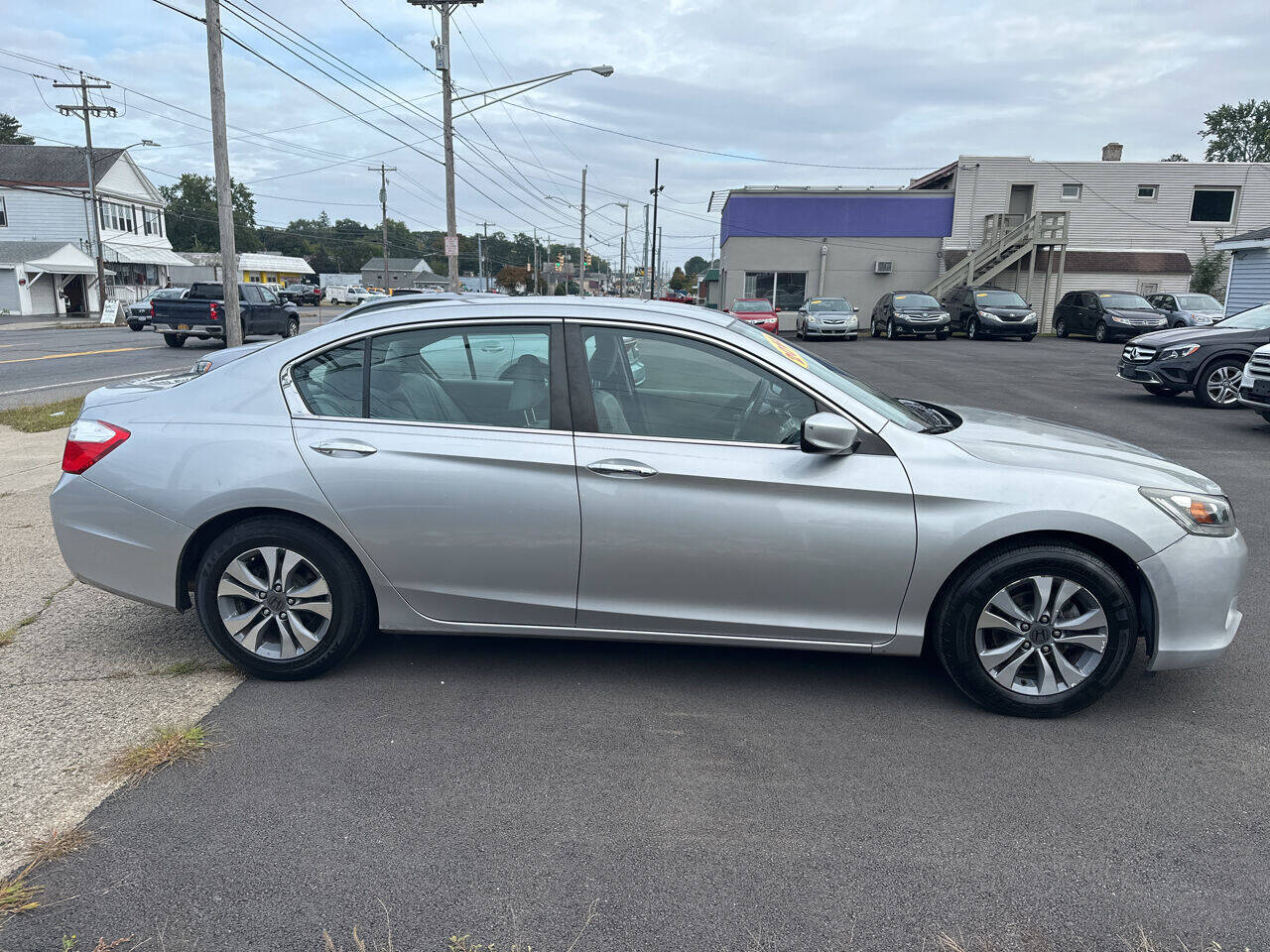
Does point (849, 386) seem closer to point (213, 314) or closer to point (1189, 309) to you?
point (213, 314)

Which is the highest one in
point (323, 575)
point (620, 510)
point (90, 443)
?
point (90, 443)

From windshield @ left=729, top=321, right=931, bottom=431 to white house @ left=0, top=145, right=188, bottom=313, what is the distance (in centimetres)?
5266

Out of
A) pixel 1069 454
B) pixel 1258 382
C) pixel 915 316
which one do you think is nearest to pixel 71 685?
pixel 1069 454

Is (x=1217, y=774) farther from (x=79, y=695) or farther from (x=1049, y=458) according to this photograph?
(x=79, y=695)

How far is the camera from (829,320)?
96.8ft

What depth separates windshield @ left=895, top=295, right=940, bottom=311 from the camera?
29.2m

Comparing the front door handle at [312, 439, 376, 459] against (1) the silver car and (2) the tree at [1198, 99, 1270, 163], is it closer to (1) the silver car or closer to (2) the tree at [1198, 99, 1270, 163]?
(1) the silver car

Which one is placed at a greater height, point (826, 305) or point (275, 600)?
point (826, 305)

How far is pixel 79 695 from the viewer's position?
371cm

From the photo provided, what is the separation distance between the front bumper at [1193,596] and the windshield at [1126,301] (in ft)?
92.3

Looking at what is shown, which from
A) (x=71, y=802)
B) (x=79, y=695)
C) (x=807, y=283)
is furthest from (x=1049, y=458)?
(x=807, y=283)

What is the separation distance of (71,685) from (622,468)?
2506mm

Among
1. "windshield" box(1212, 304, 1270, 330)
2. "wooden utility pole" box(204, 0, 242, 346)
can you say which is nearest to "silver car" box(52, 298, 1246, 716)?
"windshield" box(1212, 304, 1270, 330)

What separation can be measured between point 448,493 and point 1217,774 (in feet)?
9.87
